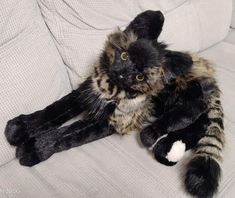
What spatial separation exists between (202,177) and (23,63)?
0.63 m

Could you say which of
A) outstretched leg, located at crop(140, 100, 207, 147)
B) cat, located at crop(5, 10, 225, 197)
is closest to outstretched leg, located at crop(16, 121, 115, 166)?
cat, located at crop(5, 10, 225, 197)

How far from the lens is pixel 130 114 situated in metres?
0.99

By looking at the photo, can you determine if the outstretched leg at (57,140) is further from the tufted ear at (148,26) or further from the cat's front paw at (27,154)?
the tufted ear at (148,26)

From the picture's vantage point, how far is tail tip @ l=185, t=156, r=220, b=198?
83cm

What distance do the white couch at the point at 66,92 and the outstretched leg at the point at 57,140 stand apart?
0.08 feet

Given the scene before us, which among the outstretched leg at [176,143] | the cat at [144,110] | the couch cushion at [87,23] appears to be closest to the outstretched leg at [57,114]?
the cat at [144,110]

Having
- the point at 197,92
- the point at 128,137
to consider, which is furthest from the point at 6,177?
the point at 197,92

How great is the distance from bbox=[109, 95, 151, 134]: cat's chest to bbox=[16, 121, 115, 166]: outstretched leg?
0.05m

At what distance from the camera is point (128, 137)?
106cm

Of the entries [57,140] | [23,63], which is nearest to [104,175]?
[57,140]

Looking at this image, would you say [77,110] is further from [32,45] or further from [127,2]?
[127,2]

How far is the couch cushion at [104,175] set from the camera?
874 mm

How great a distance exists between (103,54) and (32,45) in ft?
0.76

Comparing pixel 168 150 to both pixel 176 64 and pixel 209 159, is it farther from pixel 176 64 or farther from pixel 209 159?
pixel 176 64
